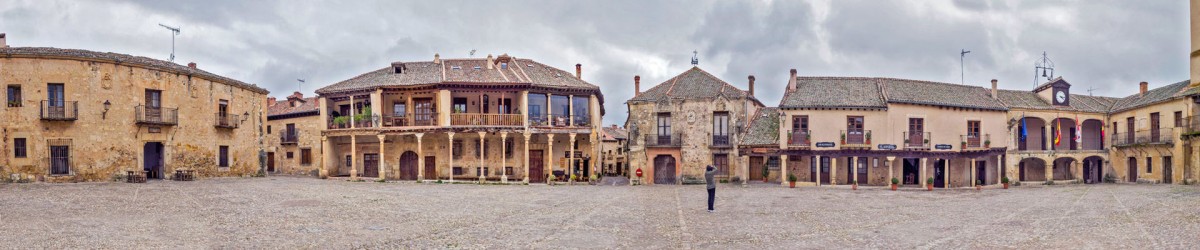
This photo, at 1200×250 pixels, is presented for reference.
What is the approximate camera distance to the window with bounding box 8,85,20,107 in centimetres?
2595

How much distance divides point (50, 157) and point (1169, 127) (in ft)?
169

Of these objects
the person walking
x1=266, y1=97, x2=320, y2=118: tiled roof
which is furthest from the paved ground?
x1=266, y1=97, x2=320, y2=118: tiled roof

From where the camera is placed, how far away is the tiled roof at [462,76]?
32281 millimetres

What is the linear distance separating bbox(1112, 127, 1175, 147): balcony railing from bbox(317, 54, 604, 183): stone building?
1137 inches

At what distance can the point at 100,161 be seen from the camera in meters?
27.2

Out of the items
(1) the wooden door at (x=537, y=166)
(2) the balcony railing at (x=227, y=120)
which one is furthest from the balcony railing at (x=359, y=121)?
(1) the wooden door at (x=537, y=166)

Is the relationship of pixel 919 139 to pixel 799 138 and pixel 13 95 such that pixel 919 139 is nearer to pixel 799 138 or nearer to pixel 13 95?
pixel 799 138

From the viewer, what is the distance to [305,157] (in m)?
42.8

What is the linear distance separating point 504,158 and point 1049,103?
31.2 meters

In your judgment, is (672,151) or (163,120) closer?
(163,120)

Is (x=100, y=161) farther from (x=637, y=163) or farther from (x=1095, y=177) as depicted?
(x=1095, y=177)

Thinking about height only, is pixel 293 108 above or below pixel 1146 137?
above

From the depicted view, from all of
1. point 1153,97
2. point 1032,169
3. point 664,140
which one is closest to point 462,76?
point 664,140

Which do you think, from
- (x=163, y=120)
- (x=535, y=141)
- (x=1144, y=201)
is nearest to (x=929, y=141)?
(x=1144, y=201)
